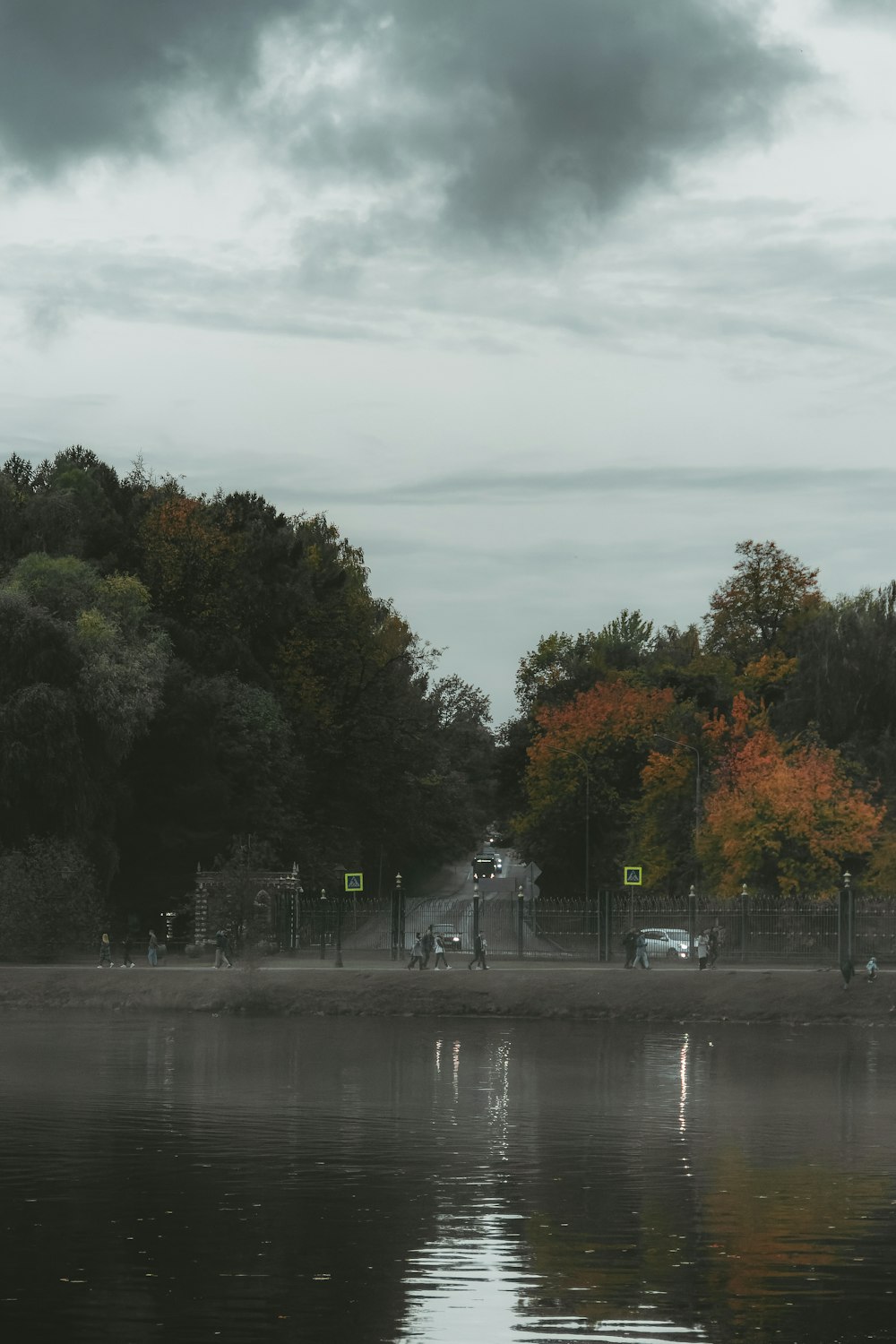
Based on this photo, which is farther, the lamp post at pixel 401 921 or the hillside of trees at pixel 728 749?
the hillside of trees at pixel 728 749

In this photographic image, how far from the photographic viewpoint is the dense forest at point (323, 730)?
63531 millimetres

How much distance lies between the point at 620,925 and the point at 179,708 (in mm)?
21863

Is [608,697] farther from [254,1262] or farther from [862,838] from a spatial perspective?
[254,1262]

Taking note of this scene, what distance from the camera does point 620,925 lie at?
57938mm

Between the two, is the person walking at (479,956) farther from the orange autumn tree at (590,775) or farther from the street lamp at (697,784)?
the orange autumn tree at (590,775)

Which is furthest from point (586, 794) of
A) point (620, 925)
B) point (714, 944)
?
point (714, 944)

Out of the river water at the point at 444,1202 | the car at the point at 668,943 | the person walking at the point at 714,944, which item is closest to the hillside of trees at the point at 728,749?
the car at the point at 668,943

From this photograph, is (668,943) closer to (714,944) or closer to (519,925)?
(519,925)

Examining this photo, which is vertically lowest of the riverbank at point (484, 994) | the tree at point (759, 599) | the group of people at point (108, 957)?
the riverbank at point (484, 994)

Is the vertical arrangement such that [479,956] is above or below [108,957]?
above

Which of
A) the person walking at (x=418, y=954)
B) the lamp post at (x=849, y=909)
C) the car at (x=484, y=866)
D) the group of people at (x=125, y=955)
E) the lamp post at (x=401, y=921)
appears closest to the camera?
the lamp post at (x=849, y=909)

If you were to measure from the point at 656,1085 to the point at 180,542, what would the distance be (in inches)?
2116

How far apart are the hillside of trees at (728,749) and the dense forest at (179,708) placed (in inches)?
255

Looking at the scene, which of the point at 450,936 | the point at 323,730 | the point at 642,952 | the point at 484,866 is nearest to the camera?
the point at 642,952
